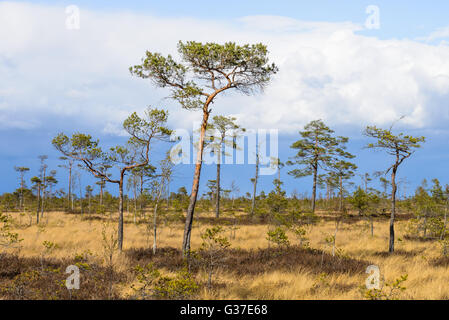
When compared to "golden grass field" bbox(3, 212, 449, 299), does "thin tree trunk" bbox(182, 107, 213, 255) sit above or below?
above

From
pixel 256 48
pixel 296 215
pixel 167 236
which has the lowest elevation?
pixel 167 236

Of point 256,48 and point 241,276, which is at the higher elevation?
point 256,48

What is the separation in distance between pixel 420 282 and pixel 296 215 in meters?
10.4

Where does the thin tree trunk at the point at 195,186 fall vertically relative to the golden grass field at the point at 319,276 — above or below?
above

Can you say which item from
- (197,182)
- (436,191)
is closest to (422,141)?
(197,182)

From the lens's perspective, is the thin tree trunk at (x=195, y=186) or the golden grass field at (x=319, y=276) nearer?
the golden grass field at (x=319, y=276)

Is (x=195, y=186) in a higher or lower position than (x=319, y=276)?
higher

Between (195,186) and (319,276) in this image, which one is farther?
(195,186)

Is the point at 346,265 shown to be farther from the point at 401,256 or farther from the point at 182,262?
the point at 182,262

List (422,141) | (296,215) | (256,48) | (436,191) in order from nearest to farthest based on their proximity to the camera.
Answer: (256,48), (422,141), (296,215), (436,191)

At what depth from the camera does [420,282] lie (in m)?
9.96

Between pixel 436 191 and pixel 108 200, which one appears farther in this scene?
pixel 108 200

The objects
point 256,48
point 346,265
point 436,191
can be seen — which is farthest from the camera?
point 436,191

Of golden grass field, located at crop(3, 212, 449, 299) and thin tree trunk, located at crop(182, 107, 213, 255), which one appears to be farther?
thin tree trunk, located at crop(182, 107, 213, 255)
